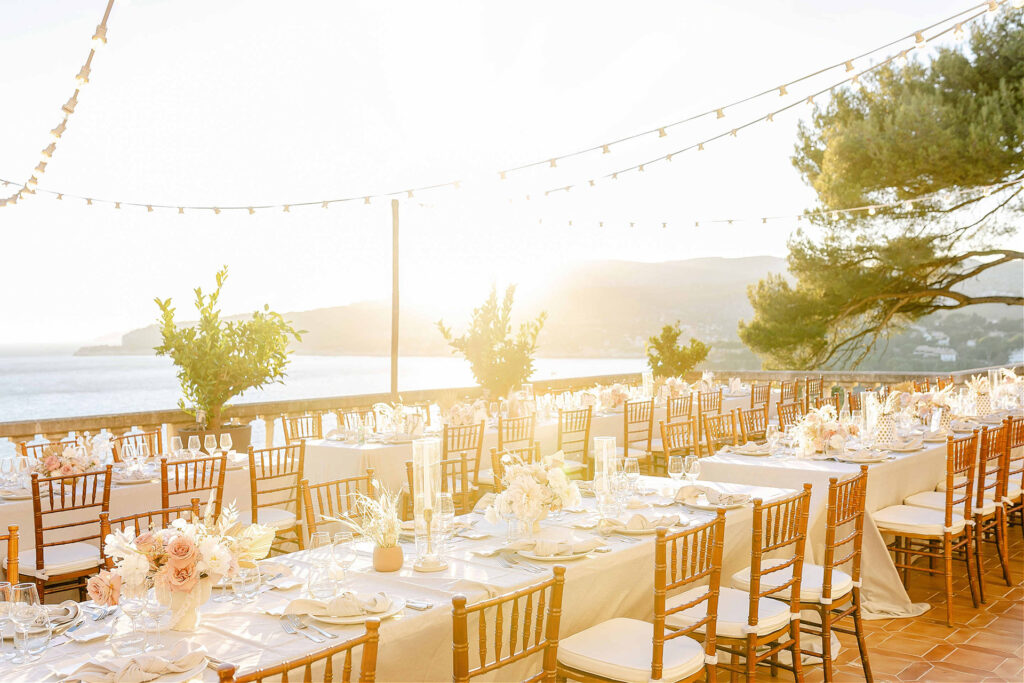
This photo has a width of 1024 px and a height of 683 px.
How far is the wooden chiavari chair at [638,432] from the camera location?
7.82m

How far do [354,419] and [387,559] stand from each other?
410 cm

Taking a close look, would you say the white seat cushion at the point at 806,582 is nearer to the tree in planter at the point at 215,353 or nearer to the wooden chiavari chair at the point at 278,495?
the wooden chiavari chair at the point at 278,495

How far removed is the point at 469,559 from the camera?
304 centimetres

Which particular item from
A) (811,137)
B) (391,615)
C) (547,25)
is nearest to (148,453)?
(391,615)

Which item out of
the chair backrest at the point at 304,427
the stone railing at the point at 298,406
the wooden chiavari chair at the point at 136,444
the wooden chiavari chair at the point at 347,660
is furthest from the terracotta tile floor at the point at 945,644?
the stone railing at the point at 298,406

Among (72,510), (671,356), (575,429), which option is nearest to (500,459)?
(72,510)

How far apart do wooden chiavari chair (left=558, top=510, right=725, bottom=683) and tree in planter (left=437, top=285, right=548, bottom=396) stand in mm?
6537

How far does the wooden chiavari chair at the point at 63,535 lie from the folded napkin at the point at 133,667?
236 centimetres

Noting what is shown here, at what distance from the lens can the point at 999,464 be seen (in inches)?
213

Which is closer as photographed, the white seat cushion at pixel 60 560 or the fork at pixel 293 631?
the fork at pixel 293 631

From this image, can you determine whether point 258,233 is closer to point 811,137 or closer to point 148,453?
point 811,137

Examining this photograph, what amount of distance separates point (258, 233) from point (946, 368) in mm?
26895

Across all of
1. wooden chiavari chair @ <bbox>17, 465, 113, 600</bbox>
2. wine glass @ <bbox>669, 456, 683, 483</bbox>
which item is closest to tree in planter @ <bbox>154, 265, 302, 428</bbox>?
wooden chiavari chair @ <bbox>17, 465, 113, 600</bbox>

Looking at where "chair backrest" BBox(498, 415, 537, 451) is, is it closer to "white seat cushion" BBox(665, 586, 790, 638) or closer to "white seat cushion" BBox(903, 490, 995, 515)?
"white seat cushion" BBox(903, 490, 995, 515)
